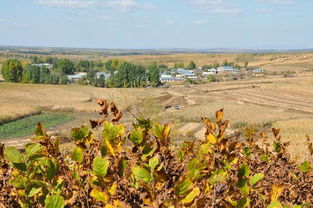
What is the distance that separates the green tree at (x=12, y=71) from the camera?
10606 centimetres

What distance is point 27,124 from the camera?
52.2m

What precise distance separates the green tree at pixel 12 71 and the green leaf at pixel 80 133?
363 ft

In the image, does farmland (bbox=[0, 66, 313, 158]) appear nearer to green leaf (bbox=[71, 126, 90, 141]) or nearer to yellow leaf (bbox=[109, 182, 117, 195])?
green leaf (bbox=[71, 126, 90, 141])

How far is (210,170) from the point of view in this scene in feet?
6.28

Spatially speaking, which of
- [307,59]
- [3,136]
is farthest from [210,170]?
[307,59]

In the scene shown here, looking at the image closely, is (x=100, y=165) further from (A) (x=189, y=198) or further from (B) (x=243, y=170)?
(B) (x=243, y=170)

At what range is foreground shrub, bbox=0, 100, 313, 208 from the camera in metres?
1.44

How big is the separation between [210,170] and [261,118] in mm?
52740

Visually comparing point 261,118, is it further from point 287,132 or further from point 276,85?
point 276,85

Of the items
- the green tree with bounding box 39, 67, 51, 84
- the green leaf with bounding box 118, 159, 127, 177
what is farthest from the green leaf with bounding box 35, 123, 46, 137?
the green tree with bounding box 39, 67, 51, 84

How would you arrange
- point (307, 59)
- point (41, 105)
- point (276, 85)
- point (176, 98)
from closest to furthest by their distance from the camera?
point (41, 105), point (176, 98), point (276, 85), point (307, 59)

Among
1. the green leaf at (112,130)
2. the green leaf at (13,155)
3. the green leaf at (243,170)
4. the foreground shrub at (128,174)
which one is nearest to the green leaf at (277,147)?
the foreground shrub at (128,174)

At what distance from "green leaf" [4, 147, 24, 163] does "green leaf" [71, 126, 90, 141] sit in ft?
1.06

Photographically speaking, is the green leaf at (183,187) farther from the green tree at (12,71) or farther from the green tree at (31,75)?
the green tree at (31,75)
